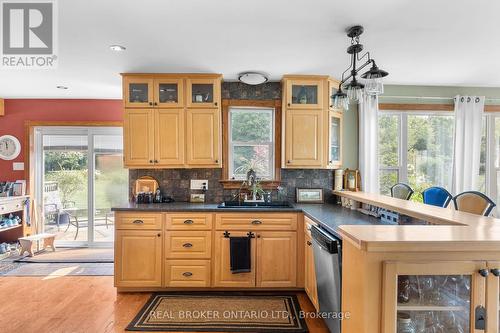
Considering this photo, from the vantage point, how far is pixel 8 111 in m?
4.59

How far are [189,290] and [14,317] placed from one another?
1563mm

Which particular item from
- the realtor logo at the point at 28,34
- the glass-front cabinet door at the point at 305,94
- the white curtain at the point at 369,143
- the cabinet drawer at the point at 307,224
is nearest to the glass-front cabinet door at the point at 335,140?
the glass-front cabinet door at the point at 305,94

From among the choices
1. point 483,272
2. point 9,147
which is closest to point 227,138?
point 483,272

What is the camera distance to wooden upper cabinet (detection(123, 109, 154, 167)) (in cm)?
337

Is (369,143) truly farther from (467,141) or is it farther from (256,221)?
(256,221)

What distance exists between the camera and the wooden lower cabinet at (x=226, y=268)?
3066 mm

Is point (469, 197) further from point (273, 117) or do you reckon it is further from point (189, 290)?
point (189, 290)

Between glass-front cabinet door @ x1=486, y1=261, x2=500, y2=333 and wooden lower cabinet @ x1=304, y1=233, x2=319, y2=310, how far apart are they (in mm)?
1390

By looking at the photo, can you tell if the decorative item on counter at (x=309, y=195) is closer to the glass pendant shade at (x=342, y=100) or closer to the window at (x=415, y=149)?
the window at (x=415, y=149)

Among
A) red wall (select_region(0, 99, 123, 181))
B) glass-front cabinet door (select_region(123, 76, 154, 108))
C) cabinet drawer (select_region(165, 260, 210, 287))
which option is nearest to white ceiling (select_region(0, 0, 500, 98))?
glass-front cabinet door (select_region(123, 76, 154, 108))

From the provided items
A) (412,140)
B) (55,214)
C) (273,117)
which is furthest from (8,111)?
(412,140)

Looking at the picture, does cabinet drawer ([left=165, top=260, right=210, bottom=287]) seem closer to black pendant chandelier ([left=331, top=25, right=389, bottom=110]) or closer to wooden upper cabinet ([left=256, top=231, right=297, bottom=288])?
wooden upper cabinet ([left=256, top=231, right=297, bottom=288])

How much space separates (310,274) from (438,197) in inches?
60.8

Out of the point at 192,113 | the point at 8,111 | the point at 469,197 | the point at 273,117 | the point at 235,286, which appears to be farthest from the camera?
the point at 8,111
